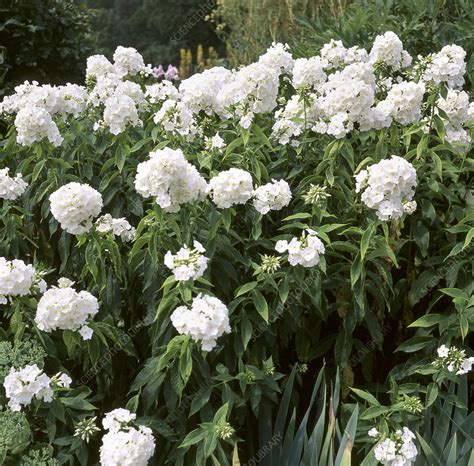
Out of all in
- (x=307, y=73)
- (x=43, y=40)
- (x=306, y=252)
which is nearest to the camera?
(x=306, y=252)

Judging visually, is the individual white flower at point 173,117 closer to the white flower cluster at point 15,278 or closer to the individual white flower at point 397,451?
the white flower cluster at point 15,278

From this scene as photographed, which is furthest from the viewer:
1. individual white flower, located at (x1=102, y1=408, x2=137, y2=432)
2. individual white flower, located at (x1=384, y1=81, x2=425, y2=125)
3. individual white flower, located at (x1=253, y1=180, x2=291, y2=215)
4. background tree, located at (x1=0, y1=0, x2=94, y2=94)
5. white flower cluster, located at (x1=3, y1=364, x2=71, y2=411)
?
background tree, located at (x1=0, y1=0, x2=94, y2=94)

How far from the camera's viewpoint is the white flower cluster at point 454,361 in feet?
Result: 9.37

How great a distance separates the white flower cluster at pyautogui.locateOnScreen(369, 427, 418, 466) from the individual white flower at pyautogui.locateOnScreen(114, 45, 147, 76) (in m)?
2.58

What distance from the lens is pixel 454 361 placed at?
2875mm

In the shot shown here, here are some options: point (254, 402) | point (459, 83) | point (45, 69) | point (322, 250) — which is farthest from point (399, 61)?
point (45, 69)

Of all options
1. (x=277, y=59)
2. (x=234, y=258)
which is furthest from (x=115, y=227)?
(x=277, y=59)

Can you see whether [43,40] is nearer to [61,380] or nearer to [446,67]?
[446,67]

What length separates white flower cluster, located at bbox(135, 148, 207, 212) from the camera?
2777 millimetres

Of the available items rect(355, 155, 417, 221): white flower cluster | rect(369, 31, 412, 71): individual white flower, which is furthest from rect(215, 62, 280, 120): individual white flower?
rect(355, 155, 417, 221): white flower cluster

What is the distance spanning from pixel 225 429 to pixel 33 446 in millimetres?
736

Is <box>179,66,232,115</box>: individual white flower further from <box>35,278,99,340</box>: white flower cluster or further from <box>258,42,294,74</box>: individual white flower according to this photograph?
<box>35,278,99,340</box>: white flower cluster

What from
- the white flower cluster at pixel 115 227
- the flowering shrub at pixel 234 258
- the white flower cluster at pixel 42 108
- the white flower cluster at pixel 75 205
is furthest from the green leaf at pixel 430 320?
the white flower cluster at pixel 42 108

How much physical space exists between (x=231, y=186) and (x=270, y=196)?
208 mm
